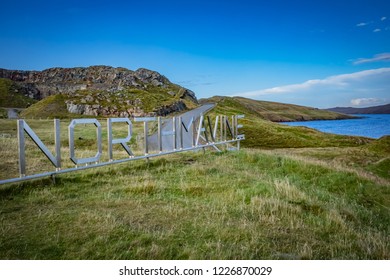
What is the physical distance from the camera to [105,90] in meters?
115

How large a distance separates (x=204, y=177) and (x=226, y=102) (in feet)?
430

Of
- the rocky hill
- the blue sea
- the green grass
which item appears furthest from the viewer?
the rocky hill

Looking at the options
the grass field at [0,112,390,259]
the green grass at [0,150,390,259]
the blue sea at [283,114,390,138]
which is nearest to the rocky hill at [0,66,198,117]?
the blue sea at [283,114,390,138]

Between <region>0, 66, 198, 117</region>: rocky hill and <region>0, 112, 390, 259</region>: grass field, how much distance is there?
245ft

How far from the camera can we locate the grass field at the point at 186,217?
4.62m

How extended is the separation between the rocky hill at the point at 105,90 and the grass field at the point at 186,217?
74710 millimetres

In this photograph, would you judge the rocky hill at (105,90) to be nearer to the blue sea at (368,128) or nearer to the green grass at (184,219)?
the blue sea at (368,128)

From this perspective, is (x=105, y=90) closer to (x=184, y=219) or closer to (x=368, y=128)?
(x=368, y=128)

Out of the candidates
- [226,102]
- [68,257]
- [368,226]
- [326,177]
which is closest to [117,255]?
[68,257]

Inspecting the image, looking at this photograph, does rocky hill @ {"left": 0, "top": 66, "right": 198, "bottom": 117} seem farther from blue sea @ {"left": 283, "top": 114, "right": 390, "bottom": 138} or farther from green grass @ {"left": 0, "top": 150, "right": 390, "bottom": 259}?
green grass @ {"left": 0, "top": 150, "right": 390, "bottom": 259}

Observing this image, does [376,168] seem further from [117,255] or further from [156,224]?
[117,255]

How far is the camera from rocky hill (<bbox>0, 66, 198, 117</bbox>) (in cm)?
8625

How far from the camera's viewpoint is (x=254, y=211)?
21.6 ft

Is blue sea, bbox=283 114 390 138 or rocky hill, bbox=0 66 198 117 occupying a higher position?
rocky hill, bbox=0 66 198 117
